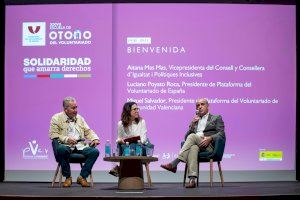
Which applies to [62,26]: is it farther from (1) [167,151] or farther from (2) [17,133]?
(1) [167,151]

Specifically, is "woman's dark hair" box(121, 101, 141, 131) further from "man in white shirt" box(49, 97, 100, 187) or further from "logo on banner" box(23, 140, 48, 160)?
"logo on banner" box(23, 140, 48, 160)

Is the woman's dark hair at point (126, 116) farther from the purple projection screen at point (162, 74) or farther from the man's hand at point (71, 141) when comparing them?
the purple projection screen at point (162, 74)

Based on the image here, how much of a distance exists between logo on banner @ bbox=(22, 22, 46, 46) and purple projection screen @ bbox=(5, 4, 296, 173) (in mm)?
13

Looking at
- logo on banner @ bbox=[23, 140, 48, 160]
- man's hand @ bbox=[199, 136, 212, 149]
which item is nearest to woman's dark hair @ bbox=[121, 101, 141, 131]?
man's hand @ bbox=[199, 136, 212, 149]

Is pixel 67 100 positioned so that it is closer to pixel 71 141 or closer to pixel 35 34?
pixel 71 141

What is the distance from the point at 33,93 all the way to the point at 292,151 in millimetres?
3477

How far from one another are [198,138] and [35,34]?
9.07ft

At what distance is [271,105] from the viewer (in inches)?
312

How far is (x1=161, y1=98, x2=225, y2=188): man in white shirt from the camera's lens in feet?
21.0

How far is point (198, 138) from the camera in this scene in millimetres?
6582

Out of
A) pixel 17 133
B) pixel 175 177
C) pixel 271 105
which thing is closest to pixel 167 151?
pixel 175 177

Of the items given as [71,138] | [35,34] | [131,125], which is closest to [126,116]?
[131,125]

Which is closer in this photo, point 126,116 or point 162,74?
point 126,116

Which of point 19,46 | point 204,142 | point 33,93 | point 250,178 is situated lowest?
point 250,178
